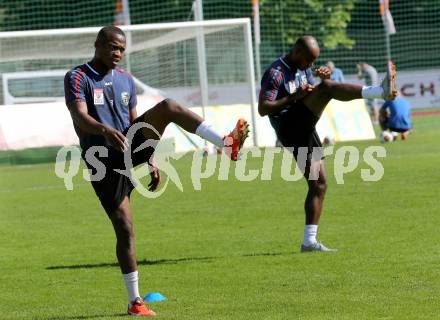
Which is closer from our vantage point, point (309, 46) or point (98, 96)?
point (98, 96)

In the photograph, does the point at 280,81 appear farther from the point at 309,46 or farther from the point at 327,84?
the point at 327,84

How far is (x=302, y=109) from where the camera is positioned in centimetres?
1118

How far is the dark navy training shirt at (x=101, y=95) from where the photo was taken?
322 inches

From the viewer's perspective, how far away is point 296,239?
12078 mm

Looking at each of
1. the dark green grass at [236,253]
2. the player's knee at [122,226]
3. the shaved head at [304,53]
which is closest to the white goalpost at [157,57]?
the dark green grass at [236,253]

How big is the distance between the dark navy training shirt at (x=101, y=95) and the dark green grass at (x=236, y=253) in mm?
1416

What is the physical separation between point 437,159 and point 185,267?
11.7m

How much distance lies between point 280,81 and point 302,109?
1.21 feet

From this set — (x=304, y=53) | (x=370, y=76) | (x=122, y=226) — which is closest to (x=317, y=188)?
(x=304, y=53)

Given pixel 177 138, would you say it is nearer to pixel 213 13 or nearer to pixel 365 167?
pixel 365 167

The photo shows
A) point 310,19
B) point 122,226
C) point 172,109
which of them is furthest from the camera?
point 310,19

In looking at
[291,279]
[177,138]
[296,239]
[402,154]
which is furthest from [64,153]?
[291,279]

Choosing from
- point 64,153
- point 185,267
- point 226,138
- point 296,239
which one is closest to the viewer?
point 226,138

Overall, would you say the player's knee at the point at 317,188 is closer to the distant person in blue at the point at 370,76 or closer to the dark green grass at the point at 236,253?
the dark green grass at the point at 236,253
